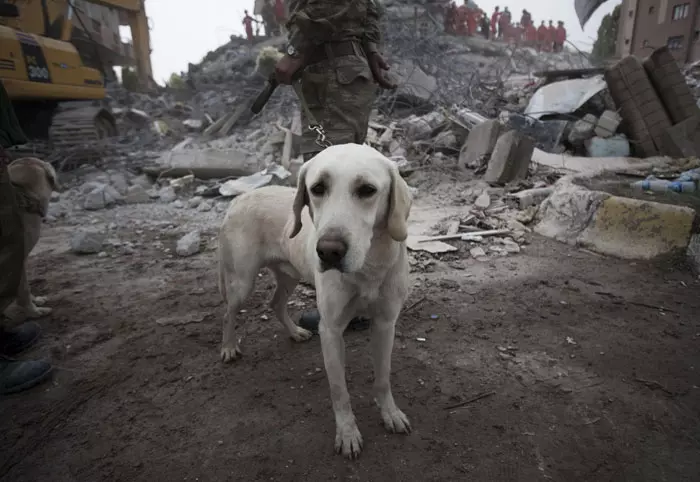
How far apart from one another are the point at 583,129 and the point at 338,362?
24.6 feet

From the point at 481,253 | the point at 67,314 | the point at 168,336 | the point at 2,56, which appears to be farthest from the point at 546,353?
the point at 2,56

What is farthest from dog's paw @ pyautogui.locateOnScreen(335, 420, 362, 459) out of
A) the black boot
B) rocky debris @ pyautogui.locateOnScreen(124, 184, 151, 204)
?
rocky debris @ pyautogui.locateOnScreen(124, 184, 151, 204)

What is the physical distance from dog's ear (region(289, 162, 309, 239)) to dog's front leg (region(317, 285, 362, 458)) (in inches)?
13.0

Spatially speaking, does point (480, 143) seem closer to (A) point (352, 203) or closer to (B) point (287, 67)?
(B) point (287, 67)

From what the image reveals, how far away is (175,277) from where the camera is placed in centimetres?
405

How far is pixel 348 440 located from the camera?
1.96 m

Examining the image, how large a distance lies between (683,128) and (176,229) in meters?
8.19

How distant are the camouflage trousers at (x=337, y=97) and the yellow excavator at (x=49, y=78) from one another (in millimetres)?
6357

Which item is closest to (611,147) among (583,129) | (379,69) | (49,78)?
(583,129)

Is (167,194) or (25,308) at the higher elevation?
(167,194)

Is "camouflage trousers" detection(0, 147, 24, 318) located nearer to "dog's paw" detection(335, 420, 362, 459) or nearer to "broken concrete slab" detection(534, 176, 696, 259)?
"dog's paw" detection(335, 420, 362, 459)

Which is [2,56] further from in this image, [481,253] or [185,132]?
[481,253]

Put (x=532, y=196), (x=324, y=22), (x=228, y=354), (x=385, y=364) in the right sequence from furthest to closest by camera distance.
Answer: (x=532, y=196) → (x=324, y=22) → (x=228, y=354) → (x=385, y=364)

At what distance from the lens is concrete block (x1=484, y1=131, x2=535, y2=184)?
6.30 meters
